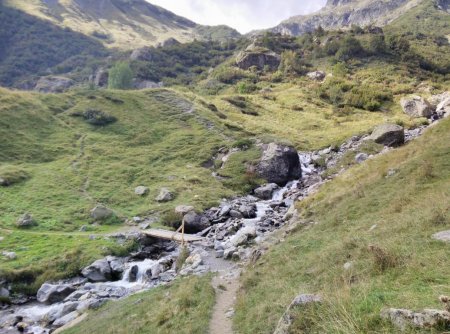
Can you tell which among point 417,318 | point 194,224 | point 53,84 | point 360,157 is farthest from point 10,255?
point 53,84

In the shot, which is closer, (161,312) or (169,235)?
(161,312)

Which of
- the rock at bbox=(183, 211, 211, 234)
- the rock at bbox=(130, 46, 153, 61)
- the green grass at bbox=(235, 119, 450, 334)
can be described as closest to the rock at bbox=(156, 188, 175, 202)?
the rock at bbox=(183, 211, 211, 234)

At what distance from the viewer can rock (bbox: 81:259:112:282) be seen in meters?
28.9

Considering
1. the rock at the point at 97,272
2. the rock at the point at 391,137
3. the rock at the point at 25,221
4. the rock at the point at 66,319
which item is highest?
the rock at the point at 391,137

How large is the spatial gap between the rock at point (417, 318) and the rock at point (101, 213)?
3744 cm

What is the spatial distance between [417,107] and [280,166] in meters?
40.6

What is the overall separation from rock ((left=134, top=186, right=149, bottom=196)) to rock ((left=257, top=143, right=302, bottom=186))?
1581 cm

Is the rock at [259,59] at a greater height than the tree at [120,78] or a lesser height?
greater

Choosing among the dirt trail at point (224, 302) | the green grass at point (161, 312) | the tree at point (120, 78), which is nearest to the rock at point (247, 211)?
the dirt trail at point (224, 302)

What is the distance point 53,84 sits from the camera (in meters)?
175

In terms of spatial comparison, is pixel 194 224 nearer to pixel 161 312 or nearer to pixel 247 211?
pixel 247 211

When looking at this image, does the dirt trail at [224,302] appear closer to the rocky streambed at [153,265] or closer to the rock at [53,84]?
the rocky streambed at [153,265]

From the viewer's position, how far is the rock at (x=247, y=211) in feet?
127

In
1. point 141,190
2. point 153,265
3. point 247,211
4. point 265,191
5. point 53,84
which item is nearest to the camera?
point 153,265
